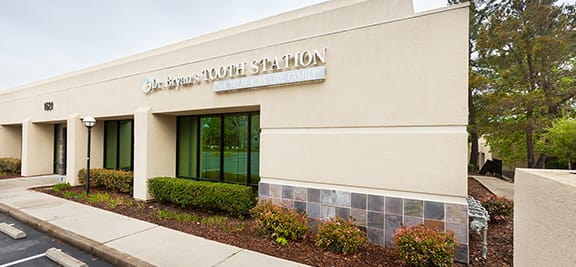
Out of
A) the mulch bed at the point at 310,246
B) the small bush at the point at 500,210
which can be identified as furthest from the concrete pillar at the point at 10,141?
the small bush at the point at 500,210

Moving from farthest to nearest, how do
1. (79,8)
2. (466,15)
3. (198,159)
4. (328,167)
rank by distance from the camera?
(79,8) < (198,159) < (328,167) < (466,15)

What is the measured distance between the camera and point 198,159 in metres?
8.91

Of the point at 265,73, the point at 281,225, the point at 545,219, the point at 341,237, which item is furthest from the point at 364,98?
the point at 545,219

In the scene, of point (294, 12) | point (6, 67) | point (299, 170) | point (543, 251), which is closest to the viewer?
point (543, 251)

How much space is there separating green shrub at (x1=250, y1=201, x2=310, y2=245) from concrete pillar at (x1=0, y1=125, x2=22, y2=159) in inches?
783

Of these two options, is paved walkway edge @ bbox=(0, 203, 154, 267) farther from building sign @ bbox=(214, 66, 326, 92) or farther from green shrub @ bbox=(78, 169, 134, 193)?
building sign @ bbox=(214, 66, 326, 92)

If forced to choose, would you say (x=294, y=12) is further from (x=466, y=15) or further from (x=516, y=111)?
(x=516, y=111)

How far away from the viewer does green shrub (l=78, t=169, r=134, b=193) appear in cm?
916

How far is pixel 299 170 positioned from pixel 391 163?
2047 mm

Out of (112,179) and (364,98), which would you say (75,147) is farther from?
(364,98)

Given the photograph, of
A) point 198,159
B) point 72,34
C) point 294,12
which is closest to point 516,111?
point 294,12

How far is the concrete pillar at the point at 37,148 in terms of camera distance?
13.1m

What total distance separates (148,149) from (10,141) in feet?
50.0

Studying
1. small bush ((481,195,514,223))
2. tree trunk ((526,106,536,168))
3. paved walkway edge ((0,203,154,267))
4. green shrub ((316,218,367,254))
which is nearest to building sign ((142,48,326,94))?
green shrub ((316,218,367,254))
